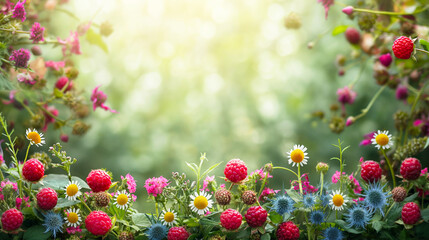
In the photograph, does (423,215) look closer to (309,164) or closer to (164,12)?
(309,164)

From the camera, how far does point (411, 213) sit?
924 mm

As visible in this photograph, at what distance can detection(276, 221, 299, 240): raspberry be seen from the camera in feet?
3.13

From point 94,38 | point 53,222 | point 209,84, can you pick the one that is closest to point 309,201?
point 53,222

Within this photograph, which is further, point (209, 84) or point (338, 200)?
point (209, 84)

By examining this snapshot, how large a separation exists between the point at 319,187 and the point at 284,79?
2438 millimetres

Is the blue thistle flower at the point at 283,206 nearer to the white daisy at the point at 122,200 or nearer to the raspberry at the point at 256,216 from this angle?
the raspberry at the point at 256,216

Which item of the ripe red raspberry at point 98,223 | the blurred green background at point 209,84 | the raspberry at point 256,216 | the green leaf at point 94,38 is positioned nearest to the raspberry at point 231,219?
the raspberry at point 256,216

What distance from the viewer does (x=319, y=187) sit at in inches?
40.4

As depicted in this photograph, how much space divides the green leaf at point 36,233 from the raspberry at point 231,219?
0.34m

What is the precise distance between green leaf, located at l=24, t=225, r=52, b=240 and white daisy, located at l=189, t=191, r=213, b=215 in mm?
289

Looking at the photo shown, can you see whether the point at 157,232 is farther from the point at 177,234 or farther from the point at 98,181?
the point at 98,181

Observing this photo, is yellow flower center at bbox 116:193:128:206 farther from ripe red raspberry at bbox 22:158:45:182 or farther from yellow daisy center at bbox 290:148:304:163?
yellow daisy center at bbox 290:148:304:163

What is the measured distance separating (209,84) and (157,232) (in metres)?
2.48

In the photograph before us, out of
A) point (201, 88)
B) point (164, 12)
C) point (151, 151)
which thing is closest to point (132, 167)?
point (151, 151)
